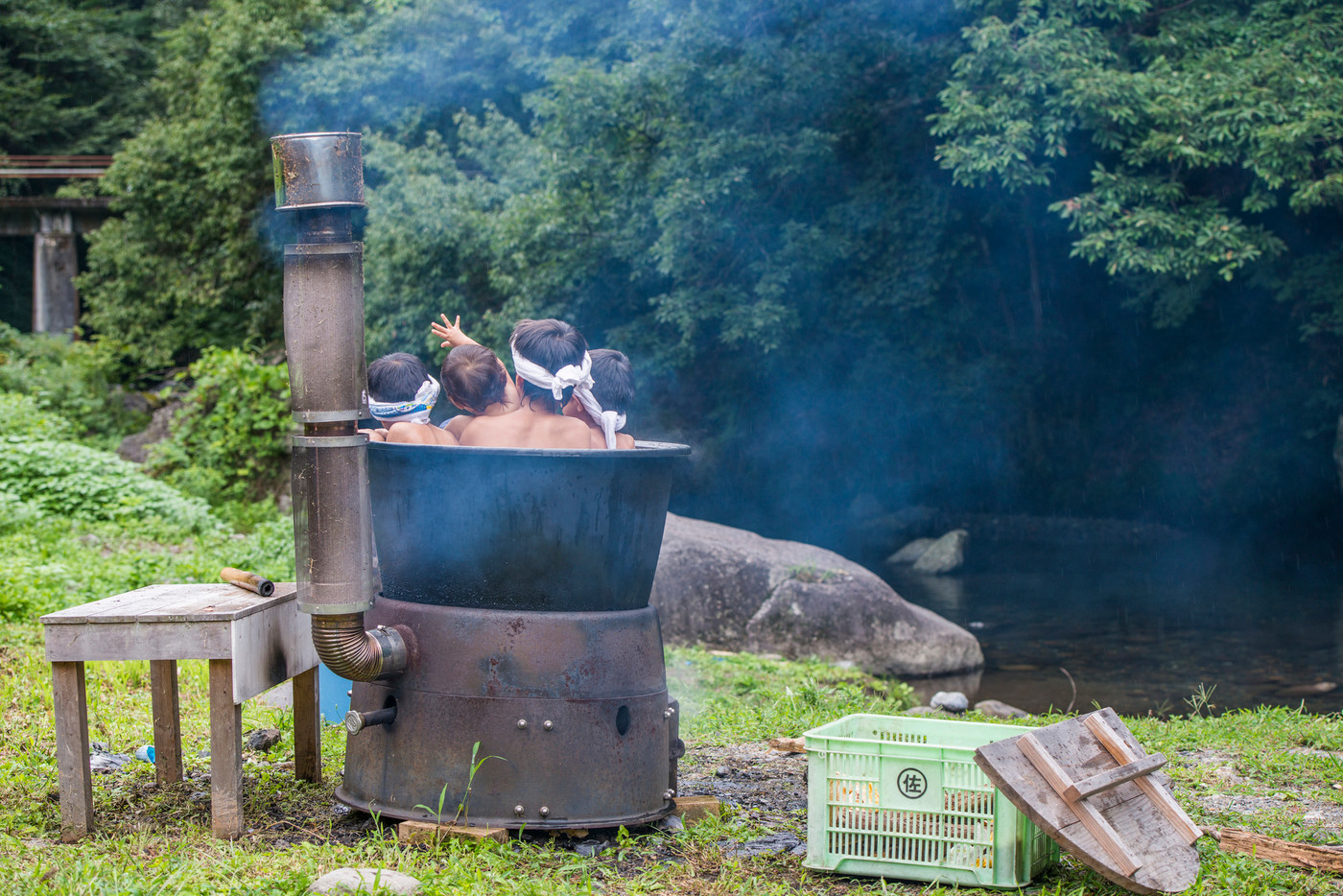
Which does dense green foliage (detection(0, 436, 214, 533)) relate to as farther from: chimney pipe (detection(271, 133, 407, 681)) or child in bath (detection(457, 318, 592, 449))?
chimney pipe (detection(271, 133, 407, 681))

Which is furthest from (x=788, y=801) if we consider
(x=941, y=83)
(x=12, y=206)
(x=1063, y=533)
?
(x=12, y=206)

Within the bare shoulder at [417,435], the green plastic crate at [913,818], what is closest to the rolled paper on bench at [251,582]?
the bare shoulder at [417,435]

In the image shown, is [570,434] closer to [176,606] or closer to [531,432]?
[531,432]

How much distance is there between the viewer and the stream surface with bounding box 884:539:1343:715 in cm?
859

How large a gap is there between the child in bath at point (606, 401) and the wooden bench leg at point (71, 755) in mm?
1737

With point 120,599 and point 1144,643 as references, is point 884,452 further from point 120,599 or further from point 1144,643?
point 120,599

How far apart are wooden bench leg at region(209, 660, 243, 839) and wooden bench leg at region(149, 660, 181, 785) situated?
26.6 inches

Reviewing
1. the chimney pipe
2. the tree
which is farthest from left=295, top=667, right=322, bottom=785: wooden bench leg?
the tree

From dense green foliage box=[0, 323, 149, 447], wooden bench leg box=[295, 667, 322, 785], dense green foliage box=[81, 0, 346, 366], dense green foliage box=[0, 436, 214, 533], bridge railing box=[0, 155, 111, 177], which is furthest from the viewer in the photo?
bridge railing box=[0, 155, 111, 177]

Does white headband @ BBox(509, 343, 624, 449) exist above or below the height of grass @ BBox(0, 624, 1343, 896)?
above

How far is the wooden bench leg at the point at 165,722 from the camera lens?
4.10 metres

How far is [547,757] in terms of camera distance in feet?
11.5

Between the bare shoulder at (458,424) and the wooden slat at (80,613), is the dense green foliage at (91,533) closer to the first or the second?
the wooden slat at (80,613)

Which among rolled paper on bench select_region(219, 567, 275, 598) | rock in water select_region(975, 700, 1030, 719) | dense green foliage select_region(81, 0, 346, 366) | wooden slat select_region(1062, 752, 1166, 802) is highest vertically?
Answer: dense green foliage select_region(81, 0, 346, 366)
